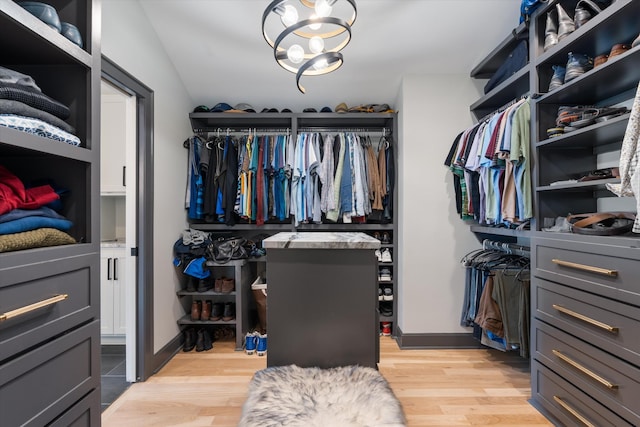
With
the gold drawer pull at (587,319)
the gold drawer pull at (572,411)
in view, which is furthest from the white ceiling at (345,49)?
the gold drawer pull at (572,411)

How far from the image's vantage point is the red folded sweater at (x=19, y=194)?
829 mm

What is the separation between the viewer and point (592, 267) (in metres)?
1.27

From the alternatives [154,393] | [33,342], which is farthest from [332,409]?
[154,393]

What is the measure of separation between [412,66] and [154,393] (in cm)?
301

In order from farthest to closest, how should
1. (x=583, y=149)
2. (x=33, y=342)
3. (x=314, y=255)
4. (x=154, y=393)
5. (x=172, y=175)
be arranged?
1. (x=172, y=175)
2. (x=154, y=393)
3. (x=583, y=149)
4. (x=314, y=255)
5. (x=33, y=342)

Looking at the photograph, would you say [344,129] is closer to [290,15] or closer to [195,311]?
[290,15]

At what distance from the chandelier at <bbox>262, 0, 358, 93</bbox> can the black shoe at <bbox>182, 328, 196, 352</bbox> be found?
2.14 meters

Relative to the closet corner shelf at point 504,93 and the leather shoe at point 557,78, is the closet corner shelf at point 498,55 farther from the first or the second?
the leather shoe at point 557,78

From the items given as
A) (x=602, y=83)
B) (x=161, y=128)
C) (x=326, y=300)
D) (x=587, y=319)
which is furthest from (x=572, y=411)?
(x=161, y=128)

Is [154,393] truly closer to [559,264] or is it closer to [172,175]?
[172,175]

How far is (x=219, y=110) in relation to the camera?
2672 mm

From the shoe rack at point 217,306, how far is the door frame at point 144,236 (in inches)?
17.6

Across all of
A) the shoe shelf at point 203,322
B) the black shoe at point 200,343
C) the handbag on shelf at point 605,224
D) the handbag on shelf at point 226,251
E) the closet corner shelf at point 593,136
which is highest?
the closet corner shelf at point 593,136

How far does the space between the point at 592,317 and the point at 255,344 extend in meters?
2.14
